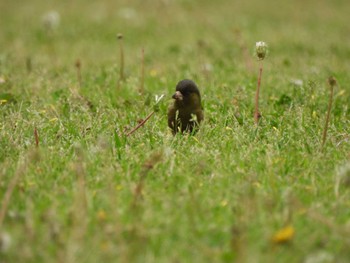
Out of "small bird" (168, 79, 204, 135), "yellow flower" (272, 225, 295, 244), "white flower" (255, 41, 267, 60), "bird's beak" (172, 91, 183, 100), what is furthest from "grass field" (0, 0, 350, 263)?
"white flower" (255, 41, 267, 60)

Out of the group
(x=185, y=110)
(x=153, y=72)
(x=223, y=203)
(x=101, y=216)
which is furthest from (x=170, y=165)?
(x=153, y=72)

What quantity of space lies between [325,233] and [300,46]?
6278 millimetres

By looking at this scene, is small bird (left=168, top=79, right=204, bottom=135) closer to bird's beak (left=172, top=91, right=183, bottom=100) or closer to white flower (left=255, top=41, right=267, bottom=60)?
bird's beak (left=172, top=91, right=183, bottom=100)

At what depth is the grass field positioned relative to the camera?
9.23 ft

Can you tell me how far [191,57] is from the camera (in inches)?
316

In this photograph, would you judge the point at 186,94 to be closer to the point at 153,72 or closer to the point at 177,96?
the point at 177,96

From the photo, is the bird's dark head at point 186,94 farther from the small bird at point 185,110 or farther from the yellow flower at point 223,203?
the yellow flower at point 223,203

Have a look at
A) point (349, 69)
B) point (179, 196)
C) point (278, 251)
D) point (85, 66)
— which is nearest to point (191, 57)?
point (85, 66)

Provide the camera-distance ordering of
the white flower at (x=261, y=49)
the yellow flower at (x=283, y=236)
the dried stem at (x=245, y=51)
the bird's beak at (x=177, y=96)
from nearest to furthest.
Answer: the yellow flower at (x=283, y=236), the white flower at (x=261, y=49), the bird's beak at (x=177, y=96), the dried stem at (x=245, y=51)

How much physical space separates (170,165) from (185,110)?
0.92 m

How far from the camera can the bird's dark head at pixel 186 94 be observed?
14.7 feet

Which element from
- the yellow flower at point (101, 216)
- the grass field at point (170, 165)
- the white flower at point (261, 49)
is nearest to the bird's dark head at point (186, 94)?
the grass field at point (170, 165)

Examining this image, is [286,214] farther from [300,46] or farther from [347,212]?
[300,46]

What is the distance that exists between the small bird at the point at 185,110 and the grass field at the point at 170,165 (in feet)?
0.45
